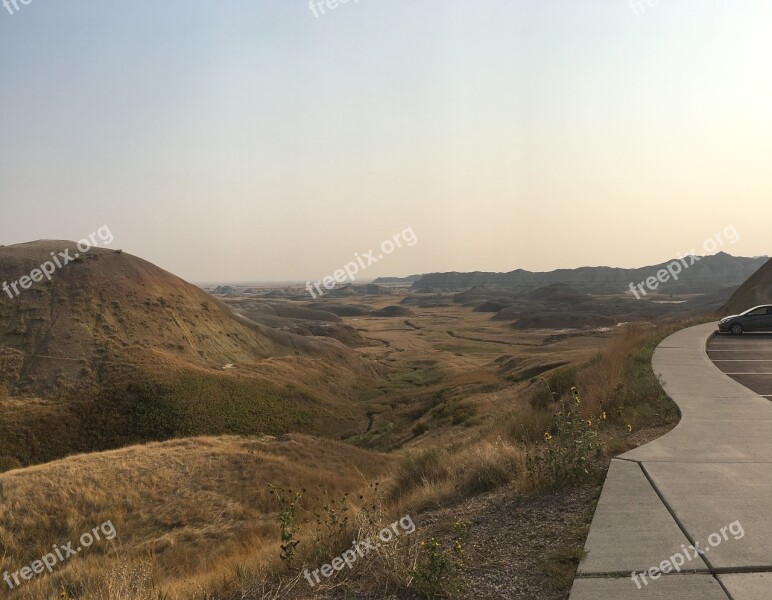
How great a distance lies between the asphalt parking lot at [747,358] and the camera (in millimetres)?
12578

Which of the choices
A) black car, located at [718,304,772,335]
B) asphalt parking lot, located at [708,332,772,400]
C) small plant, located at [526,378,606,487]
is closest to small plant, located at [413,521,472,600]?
small plant, located at [526,378,606,487]

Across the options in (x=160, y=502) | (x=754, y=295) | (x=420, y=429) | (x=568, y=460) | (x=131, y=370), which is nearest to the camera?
(x=568, y=460)

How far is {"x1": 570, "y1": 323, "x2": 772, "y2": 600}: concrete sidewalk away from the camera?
397 centimetres

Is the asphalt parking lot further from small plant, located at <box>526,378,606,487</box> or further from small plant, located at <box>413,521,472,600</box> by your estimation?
small plant, located at <box>413,521,472,600</box>

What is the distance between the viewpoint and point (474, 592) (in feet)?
14.2

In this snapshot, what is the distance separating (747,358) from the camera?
1609 cm

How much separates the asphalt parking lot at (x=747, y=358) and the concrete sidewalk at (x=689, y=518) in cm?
457

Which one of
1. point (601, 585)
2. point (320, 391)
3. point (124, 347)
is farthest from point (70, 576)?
point (320, 391)

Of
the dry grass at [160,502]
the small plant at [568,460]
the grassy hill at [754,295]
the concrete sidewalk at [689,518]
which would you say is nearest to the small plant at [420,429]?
the dry grass at [160,502]

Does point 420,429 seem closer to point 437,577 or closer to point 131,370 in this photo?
point 131,370

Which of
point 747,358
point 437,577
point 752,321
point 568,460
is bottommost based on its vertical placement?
point 752,321

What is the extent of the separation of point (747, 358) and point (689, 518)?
13994 millimetres

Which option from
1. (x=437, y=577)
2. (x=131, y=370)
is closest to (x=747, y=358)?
(x=437, y=577)

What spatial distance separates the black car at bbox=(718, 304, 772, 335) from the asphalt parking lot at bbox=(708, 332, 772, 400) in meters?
0.29
